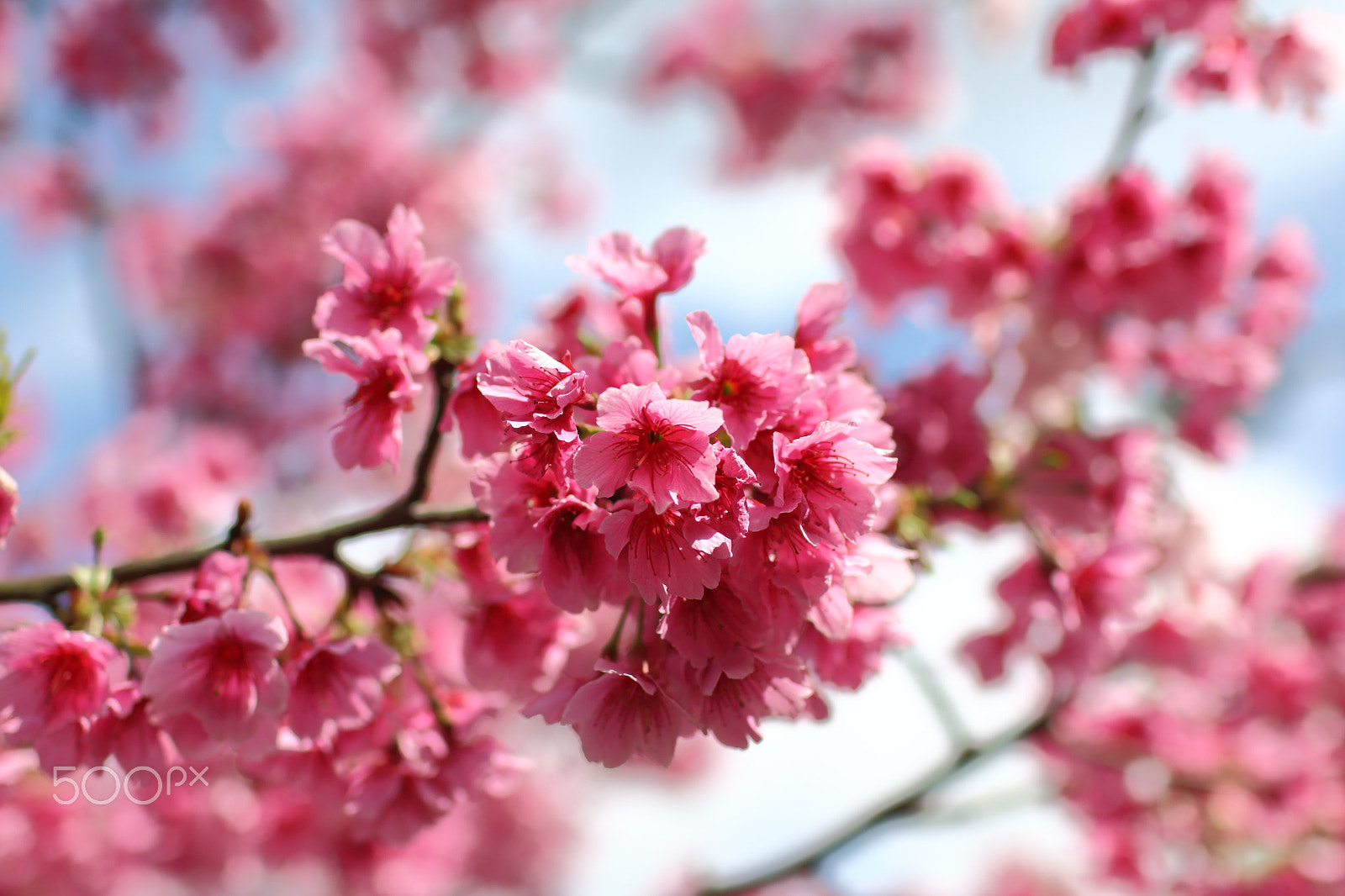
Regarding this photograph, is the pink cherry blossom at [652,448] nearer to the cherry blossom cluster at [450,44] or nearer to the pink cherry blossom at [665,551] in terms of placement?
the pink cherry blossom at [665,551]

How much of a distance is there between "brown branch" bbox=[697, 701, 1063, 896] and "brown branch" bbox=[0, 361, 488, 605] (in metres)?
1.93

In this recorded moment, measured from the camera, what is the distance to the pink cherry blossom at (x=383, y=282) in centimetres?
136

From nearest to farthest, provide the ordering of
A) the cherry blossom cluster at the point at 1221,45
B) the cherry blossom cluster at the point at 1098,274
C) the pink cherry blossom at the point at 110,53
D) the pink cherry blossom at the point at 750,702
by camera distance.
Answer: the pink cherry blossom at the point at 750,702, the cherry blossom cluster at the point at 1221,45, the cherry blossom cluster at the point at 1098,274, the pink cherry blossom at the point at 110,53

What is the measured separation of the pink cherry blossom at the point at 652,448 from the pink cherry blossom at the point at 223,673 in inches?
21.2

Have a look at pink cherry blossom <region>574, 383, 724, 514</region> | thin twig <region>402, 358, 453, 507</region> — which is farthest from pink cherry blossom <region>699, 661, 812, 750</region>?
thin twig <region>402, 358, 453, 507</region>

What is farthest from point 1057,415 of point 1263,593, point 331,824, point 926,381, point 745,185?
point 745,185

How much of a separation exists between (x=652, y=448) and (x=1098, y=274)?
196 centimetres

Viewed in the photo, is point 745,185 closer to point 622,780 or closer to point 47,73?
point 47,73

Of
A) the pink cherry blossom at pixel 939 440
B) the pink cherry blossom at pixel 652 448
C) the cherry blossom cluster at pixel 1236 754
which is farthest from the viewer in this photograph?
the cherry blossom cluster at pixel 1236 754

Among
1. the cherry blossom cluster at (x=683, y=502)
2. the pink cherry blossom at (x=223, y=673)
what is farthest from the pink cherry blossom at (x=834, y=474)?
the pink cherry blossom at (x=223, y=673)

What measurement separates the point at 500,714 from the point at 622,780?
7477 mm

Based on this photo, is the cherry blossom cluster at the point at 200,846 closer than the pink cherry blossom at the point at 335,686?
No

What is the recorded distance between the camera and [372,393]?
133 cm

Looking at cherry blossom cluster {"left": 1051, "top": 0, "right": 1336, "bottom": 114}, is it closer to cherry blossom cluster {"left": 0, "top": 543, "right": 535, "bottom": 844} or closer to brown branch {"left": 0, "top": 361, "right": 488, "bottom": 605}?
brown branch {"left": 0, "top": 361, "right": 488, "bottom": 605}
